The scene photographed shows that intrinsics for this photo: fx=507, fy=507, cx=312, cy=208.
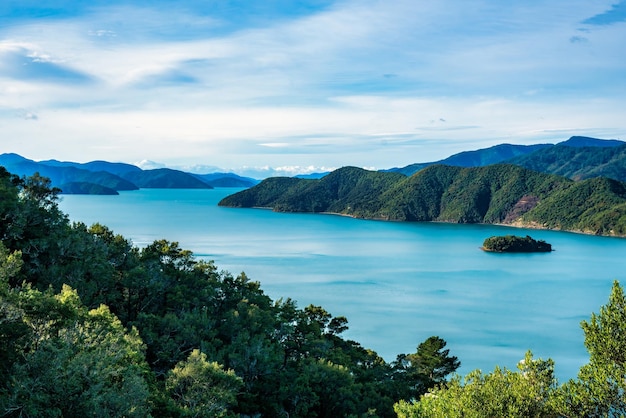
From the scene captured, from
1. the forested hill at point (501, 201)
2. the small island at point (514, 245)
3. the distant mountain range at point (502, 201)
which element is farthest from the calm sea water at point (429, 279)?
the forested hill at point (501, 201)

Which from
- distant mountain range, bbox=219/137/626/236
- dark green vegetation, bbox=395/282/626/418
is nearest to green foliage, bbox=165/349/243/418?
dark green vegetation, bbox=395/282/626/418

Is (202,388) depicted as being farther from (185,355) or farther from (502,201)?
(502,201)

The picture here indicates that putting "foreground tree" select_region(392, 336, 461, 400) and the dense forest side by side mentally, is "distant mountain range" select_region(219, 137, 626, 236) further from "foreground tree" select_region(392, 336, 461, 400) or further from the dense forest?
the dense forest

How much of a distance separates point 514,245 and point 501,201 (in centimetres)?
7059

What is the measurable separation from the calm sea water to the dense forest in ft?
55.9

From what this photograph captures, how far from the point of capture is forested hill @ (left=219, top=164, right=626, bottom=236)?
468ft

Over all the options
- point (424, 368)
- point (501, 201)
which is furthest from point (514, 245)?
point (424, 368)

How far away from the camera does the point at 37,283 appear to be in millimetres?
19672

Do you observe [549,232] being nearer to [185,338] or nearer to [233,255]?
[233,255]

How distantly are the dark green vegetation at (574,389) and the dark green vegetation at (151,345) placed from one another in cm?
709

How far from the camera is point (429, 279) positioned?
246ft

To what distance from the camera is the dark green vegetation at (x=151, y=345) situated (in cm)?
1003

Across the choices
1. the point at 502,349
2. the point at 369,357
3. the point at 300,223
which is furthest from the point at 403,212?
the point at 369,357

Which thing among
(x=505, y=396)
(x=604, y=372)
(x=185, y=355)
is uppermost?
(x=604, y=372)
